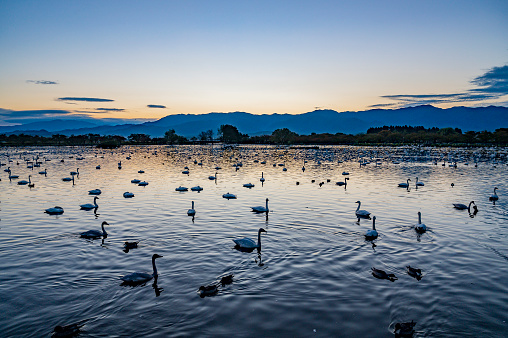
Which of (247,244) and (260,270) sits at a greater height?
(247,244)

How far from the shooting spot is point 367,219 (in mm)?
23750

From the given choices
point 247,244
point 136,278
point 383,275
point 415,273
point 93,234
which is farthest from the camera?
point 93,234

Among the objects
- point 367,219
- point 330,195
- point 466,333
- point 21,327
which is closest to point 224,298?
point 21,327

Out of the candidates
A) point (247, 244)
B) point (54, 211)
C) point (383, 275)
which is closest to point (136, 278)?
point (247, 244)

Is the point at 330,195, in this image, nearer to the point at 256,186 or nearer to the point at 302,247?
the point at 256,186

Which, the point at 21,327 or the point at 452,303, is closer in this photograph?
the point at 21,327

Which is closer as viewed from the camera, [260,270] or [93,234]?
[260,270]

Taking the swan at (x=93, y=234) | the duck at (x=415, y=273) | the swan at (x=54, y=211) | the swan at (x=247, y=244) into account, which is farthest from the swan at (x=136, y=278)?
the swan at (x=54, y=211)

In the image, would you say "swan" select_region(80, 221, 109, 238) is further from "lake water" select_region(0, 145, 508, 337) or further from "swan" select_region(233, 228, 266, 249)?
"swan" select_region(233, 228, 266, 249)

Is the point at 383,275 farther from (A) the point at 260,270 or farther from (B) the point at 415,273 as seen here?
(A) the point at 260,270

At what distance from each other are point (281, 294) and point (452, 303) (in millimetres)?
6035

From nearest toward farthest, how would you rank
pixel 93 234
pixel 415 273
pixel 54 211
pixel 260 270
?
pixel 415 273
pixel 260 270
pixel 93 234
pixel 54 211

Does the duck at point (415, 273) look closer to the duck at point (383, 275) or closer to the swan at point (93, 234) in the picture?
the duck at point (383, 275)

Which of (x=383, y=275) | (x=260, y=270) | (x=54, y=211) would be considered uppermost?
(x=54, y=211)
